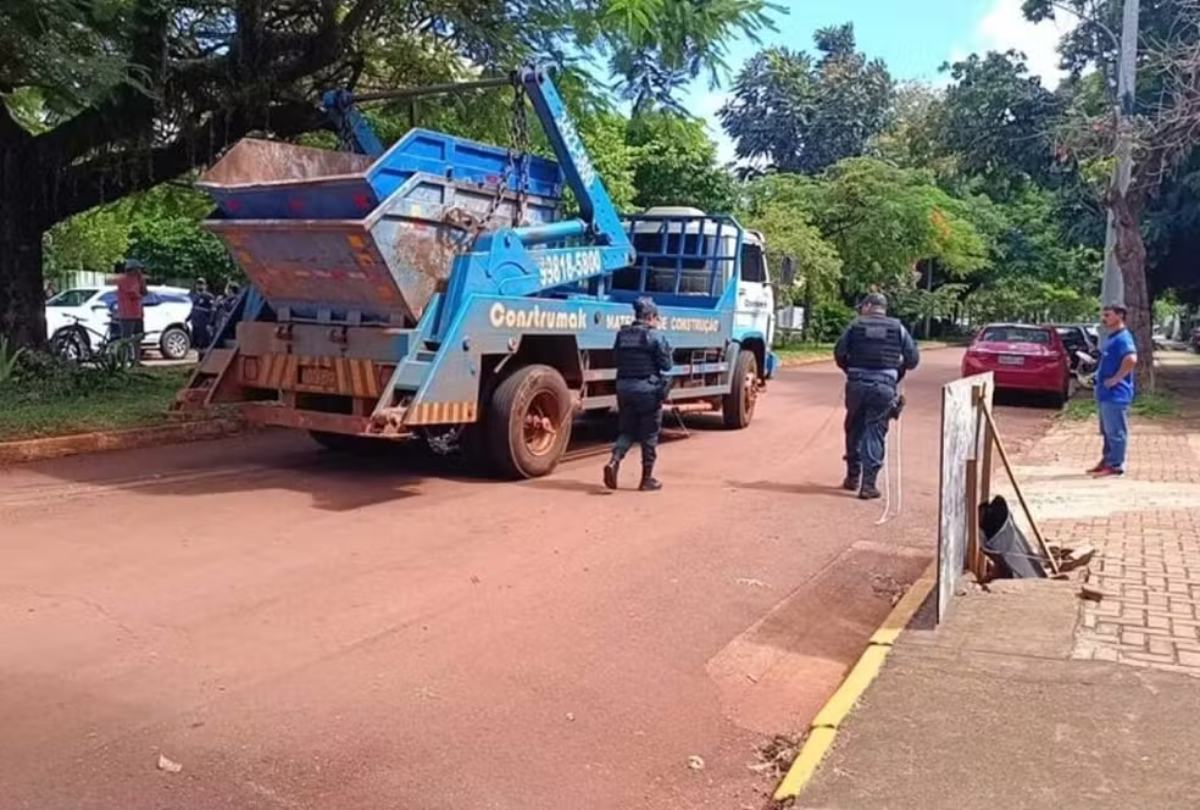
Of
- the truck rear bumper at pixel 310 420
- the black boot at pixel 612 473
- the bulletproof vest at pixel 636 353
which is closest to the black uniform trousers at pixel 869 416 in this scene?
the bulletproof vest at pixel 636 353

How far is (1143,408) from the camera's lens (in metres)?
19.0

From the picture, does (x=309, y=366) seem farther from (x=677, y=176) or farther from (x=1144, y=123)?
(x=677, y=176)

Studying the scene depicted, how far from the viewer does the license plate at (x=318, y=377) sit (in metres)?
9.69

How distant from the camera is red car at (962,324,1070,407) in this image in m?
21.1

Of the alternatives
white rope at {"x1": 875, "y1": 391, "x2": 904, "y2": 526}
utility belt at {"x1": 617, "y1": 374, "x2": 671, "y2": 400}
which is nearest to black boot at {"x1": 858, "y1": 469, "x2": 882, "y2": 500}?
white rope at {"x1": 875, "y1": 391, "x2": 904, "y2": 526}

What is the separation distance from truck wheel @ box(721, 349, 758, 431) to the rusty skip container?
5.28 metres

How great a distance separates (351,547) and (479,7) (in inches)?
355

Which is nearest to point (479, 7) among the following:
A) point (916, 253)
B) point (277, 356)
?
point (277, 356)

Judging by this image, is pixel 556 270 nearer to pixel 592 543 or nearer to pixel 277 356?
pixel 277 356

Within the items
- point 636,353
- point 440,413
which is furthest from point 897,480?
point 440,413

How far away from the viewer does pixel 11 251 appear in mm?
15422

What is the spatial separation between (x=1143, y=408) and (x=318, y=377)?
14.6 m

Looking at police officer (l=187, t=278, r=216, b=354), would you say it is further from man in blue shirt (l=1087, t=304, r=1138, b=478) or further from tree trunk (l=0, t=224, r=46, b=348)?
man in blue shirt (l=1087, t=304, r=1138, b=478)

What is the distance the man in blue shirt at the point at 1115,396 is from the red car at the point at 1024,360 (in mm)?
9356
